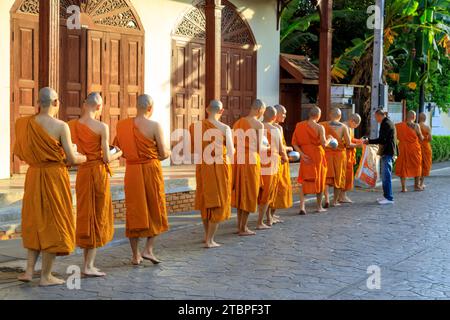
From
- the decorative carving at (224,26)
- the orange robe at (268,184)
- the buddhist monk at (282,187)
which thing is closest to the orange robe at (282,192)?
the buddhist monk at (282,187)

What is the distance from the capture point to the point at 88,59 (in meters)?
12.5

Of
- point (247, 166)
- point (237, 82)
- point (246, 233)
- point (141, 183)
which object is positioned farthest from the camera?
point (237, 82)

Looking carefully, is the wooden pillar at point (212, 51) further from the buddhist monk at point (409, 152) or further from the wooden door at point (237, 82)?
the buddhist monk at point (409, 152)

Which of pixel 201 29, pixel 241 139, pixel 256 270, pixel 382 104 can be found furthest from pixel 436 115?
pixel 256 270

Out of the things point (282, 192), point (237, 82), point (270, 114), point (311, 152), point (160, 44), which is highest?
point (160, 44)

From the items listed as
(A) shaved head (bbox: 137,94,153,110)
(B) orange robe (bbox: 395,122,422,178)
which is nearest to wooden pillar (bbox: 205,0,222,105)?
(A) shaved head (bbox: 137,94,153,110)

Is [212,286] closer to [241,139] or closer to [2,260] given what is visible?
[2,260]

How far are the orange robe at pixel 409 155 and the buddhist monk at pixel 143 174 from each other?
28.4ft

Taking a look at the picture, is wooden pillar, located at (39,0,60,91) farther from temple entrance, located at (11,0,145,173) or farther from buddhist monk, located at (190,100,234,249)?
temple entrance, located at (11,0,145,173)

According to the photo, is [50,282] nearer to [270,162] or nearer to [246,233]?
[246,233]

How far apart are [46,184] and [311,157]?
5885 mm

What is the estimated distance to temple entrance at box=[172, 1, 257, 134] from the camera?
47.7ft

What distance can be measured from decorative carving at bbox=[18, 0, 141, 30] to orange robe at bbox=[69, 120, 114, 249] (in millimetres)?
5836

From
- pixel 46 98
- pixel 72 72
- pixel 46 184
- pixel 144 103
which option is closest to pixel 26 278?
pixel 46 184
